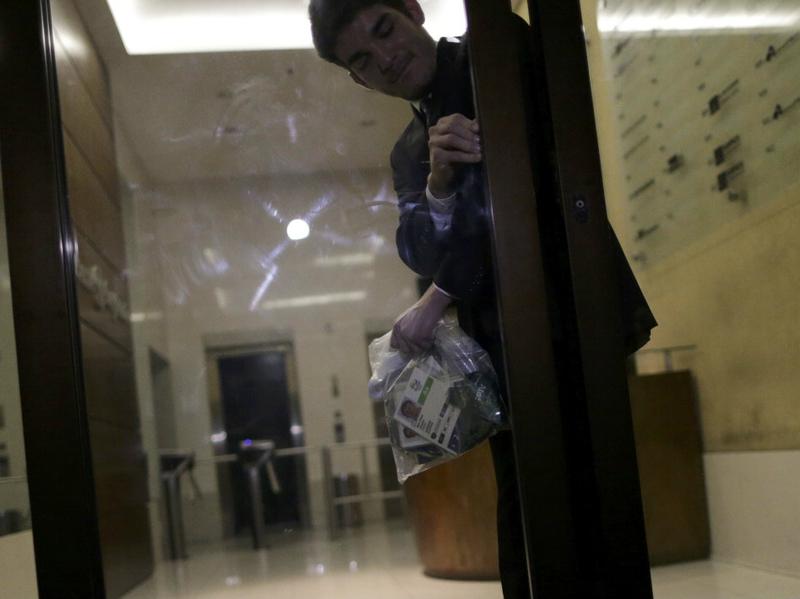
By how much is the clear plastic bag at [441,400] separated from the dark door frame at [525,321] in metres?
0.06

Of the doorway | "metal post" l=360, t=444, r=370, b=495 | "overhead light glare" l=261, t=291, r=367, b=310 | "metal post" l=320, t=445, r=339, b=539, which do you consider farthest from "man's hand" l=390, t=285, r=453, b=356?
"metal post" l=360, t=444, r=370, b=495

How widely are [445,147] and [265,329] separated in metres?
2.02

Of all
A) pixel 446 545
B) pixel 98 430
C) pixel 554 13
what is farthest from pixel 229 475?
pixel 554 13

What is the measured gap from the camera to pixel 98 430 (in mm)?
2592

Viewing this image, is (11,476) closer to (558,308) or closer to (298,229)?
(298,229)

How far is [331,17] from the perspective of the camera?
137cm

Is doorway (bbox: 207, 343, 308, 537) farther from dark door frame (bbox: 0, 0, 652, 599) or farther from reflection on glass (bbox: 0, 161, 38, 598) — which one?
dark door frame (bbox: 0, 0, 652, 599)

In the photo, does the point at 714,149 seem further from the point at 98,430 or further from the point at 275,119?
the point at 98,430

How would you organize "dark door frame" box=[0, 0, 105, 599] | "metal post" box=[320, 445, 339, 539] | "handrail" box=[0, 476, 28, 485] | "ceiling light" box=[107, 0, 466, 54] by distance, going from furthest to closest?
"metal post" box=[320, 445, 339, 539]
"handrail" box=[0, 476, 28, 485]
"ceiling light" box=[107, 0, 466, 54]
"dark door frame" box=[0, 0, 105, 599]

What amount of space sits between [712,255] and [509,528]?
4.78 ft

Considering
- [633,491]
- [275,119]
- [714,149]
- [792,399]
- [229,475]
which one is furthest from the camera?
[229,475]

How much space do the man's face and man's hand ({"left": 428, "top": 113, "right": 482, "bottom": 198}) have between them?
0.07 m

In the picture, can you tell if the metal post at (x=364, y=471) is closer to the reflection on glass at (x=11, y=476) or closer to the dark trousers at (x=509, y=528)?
the reflection on glass at (x=11, y=476)

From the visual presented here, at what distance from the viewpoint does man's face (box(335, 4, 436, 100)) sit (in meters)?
1.32
